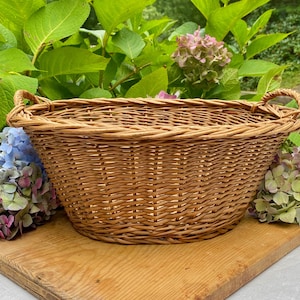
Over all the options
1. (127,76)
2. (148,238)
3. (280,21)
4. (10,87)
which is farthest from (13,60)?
(280,21)

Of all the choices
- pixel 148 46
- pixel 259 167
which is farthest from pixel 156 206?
pixel 148 46

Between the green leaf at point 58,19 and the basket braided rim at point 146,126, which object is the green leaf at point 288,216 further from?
the green leaf at point 58,19

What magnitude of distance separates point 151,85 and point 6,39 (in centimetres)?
27

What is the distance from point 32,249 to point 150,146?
0.25 meters

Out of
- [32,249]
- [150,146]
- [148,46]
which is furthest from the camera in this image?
[148,46]

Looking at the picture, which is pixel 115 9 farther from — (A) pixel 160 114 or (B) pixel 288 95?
(B) pixel 288 95

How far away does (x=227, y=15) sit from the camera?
97 centimetres

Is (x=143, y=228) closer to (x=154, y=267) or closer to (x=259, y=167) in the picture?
(x=154, y=267)

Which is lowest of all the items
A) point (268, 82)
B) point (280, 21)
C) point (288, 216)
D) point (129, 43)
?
point (280, 21)

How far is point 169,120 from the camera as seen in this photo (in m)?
0.88

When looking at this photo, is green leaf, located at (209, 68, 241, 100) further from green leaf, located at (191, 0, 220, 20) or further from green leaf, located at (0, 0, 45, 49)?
green leaf, located at (0, 0, 45, 49)

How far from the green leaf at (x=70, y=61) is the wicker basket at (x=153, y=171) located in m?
0.10

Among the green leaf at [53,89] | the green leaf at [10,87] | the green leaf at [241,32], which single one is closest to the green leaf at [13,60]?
the green leaf at [10,87]

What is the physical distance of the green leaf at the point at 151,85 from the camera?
2.90ft
